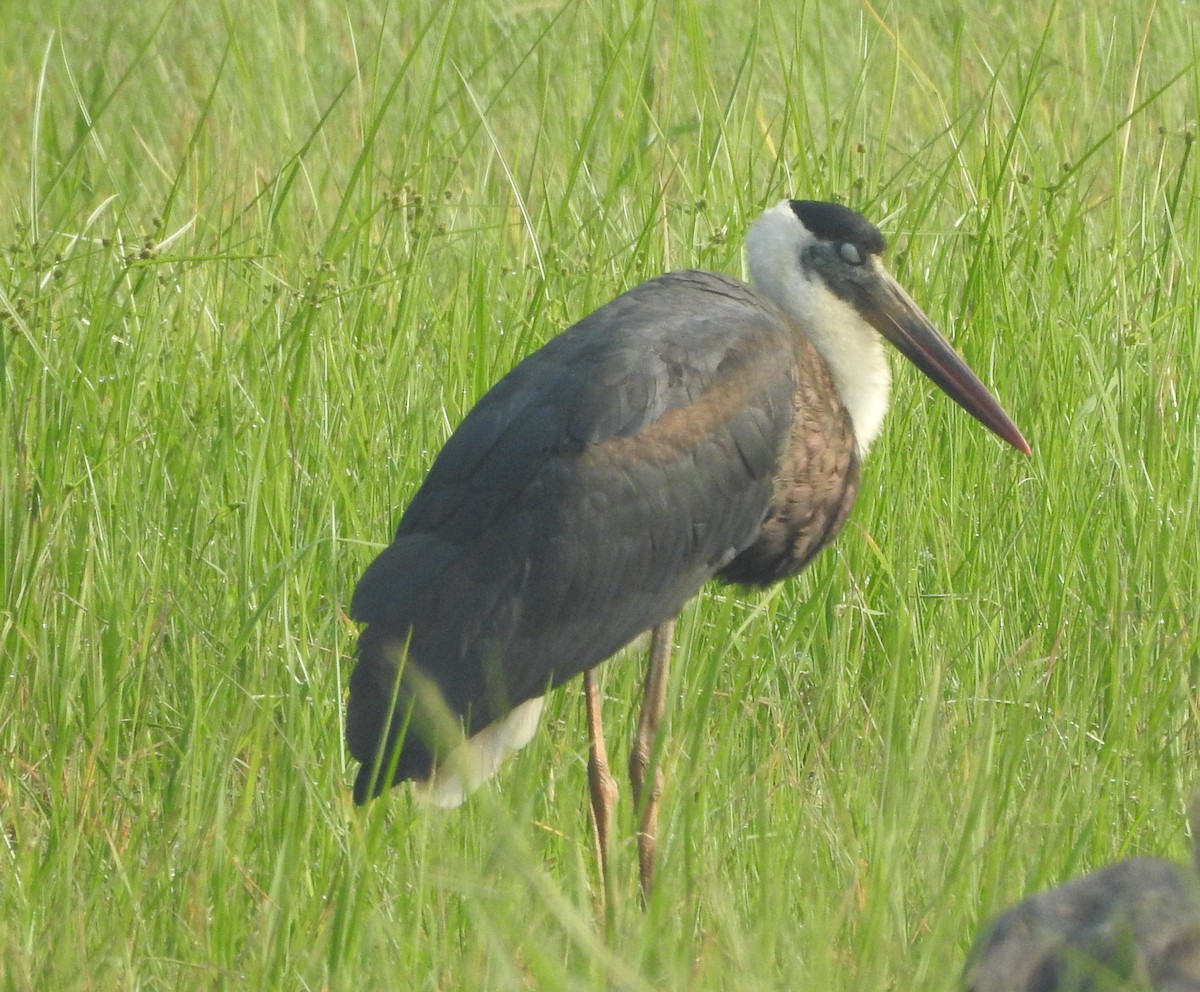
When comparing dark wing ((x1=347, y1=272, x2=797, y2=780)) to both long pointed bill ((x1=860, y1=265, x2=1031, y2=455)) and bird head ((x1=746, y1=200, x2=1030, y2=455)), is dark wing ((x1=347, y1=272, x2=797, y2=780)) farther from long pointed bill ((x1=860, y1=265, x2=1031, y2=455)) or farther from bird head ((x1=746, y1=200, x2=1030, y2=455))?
long pointed bill ((x1=860, y1=265, x2=1031, y2=455))

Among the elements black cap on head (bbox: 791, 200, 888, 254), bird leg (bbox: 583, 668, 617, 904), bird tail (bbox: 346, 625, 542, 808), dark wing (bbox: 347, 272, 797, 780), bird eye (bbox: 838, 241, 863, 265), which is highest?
black cap on head (bbox: 791, 200, 888, 254)

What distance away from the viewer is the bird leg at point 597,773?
10.7 feet

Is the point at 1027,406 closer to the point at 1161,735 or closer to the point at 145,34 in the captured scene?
the point at 1161,735

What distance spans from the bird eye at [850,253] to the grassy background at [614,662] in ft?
1.04

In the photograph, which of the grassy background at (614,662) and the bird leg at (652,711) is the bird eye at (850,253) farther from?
the bird leg at (652,711)

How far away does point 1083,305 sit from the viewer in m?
4.01

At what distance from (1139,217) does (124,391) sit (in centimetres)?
242

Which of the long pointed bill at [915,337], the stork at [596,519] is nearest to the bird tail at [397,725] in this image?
the stork at [596,519]

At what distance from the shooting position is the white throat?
3660mm

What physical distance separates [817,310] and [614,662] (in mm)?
817

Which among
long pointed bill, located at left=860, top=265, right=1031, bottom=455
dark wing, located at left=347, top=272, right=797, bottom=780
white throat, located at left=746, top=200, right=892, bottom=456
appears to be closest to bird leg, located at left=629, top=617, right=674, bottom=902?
dark wing, located at left=347, top=272, right=797, bottom=780

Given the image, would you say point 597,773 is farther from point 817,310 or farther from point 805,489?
point 817,310

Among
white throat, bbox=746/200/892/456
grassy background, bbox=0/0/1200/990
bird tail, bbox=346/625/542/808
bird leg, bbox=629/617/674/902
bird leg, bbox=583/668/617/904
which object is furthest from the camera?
white throat, bbox=746/200/892/456

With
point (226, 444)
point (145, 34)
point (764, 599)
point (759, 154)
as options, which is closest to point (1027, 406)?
point (764, 599)
